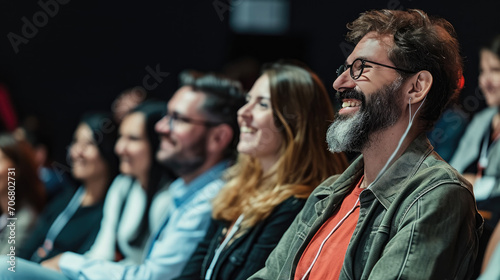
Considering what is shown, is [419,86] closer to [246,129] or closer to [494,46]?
[246,129]

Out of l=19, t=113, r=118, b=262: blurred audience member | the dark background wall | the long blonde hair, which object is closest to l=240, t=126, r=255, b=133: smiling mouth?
the long blonde hair

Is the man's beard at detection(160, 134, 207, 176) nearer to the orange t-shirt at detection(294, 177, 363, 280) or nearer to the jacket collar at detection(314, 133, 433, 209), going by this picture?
the orange t-shirt at detection(294, 177, 363, 280)

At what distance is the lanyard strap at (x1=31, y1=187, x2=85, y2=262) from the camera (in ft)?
13.0

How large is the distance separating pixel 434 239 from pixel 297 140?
103 cm

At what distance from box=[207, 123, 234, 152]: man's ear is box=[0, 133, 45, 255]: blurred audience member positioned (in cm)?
145

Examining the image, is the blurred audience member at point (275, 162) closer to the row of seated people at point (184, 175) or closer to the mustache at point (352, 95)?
the row of seated people at point (184, 175)

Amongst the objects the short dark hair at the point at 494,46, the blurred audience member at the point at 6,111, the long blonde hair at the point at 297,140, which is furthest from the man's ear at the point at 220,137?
the blurred audience member at the point at 6,111

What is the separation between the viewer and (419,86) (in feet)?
5.98

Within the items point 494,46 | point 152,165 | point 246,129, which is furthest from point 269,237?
point 152,165

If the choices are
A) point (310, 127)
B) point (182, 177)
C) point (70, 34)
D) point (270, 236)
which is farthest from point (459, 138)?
point (70, 34)

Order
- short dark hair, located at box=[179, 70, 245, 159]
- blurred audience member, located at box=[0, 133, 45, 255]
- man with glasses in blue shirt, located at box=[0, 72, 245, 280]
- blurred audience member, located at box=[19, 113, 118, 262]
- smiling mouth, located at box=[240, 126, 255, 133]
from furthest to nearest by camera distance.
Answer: blurred audience member, located at box=[0, 133, 45, 255] → blurred audience member, located at box=[19, 113, 118, 262] → short dark hair, located at box=[179, 70, 245, 159] → man with glasses in blue shirt, located at box=[0, 72, 245, 280] → smiling mouth, located at box=[240, 126, 255, 133]

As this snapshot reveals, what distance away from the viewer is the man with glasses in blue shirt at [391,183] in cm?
157

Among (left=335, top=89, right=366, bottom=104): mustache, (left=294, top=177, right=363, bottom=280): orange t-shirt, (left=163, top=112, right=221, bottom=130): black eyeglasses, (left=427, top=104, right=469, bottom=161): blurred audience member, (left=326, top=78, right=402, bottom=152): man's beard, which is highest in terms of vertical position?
(left=335, top=89, right=366, bottom=104): mustache

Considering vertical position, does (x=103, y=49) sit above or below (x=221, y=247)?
above
